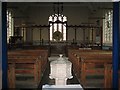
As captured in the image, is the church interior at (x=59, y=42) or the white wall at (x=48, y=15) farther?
the white wall at (x=48, y=15)

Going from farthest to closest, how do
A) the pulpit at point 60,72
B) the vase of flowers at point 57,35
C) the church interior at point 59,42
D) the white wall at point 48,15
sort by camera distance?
the white wall at point 48,15, the vase of flowers at point 57,35, the church interior at point 59,42, the pulpit at point 60,72

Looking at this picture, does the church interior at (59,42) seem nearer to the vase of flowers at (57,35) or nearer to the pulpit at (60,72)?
the vase of flowers at (57,35)

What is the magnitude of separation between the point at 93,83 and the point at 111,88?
116 cm

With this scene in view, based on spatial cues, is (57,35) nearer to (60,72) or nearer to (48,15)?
(48,15)

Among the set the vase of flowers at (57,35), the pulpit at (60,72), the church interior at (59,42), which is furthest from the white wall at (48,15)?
the pulpit at (60,72)

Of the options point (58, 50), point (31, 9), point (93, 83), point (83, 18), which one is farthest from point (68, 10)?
point (93, 83)

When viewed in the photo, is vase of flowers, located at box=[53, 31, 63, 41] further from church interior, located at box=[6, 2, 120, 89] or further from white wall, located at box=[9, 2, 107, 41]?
white wall, located at box=[9, 2, 107, 41]

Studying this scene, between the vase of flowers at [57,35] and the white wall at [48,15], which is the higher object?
the white wall at [48,15]

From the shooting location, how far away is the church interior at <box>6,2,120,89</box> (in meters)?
8.28

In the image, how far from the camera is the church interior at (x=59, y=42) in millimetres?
8281

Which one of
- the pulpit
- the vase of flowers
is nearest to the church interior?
the vase of flowers

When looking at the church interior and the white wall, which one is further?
the white wall

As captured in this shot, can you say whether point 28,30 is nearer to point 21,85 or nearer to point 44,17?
point 44,17

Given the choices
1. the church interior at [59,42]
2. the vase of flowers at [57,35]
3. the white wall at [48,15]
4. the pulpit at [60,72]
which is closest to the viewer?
the pulpit at [60,72]
